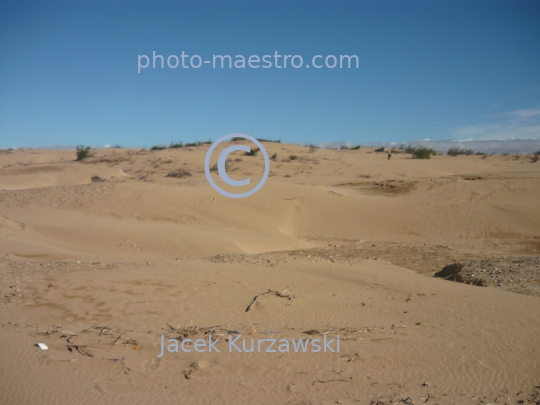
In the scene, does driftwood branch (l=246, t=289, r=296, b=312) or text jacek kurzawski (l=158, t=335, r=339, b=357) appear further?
driftwood branch (l=246, t=289, r=296, b=312)

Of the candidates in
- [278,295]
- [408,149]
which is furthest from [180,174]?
[408,149]

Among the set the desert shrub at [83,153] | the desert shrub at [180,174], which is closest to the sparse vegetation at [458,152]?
the desert shrub at [180,174]

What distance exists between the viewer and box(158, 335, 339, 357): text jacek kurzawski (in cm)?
503

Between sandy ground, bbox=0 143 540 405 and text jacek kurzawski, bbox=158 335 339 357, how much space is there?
7 centimetres

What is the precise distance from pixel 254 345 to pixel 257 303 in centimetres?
140

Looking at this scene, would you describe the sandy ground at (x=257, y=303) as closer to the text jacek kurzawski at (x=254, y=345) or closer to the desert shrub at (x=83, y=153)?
the text jacek kurzawski at (x=254, y=345)

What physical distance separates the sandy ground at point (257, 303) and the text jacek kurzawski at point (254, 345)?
0.07 metres

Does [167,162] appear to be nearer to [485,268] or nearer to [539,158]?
[485,268]

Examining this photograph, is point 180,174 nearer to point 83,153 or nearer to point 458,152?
point 83,153

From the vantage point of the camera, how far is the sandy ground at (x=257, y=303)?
4348 millimetres

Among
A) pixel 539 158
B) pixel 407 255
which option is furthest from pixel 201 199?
pixel 539 158

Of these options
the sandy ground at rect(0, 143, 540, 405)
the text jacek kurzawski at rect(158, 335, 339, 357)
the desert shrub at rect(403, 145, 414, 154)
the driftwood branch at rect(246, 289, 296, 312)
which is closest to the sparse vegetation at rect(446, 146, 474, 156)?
the desert shrub at rect(403, 145, 414, 154)

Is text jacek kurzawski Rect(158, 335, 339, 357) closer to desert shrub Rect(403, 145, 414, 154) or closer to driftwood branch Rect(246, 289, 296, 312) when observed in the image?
driftwood branch Rect(246, 289, 296, 312)

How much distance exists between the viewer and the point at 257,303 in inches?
257
